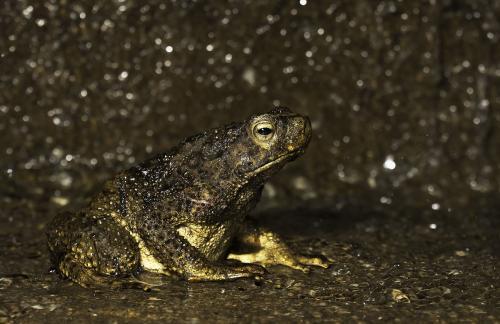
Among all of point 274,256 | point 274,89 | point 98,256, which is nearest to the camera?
point 98,256

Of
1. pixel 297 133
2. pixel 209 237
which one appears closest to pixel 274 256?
pixel 209 237

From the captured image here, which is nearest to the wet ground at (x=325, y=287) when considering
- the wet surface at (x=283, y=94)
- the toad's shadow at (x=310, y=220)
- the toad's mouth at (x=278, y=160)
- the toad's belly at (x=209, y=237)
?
the toad's shadow at (x=310, y=220)

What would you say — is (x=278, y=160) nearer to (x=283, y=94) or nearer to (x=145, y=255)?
(x=145, y=255)

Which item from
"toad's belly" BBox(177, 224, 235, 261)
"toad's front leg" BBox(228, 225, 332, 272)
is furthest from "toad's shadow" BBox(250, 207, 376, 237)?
"toad's belly" BBox(177, 224, 235, 261)

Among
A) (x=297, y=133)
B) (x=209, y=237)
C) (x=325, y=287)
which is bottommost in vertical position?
(x=325, y=287)

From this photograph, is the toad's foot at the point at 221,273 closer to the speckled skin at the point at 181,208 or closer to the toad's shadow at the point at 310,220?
the speckled skin at the point at 181,208

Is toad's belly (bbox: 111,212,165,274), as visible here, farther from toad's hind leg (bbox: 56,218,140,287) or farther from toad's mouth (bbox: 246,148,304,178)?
toad's mouth (bbox: 246,148,304,178)

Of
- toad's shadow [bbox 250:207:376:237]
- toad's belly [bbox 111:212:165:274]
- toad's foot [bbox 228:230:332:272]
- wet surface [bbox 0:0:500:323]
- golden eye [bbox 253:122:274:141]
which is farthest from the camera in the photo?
wet surface [bbox 0:0:500:323]
